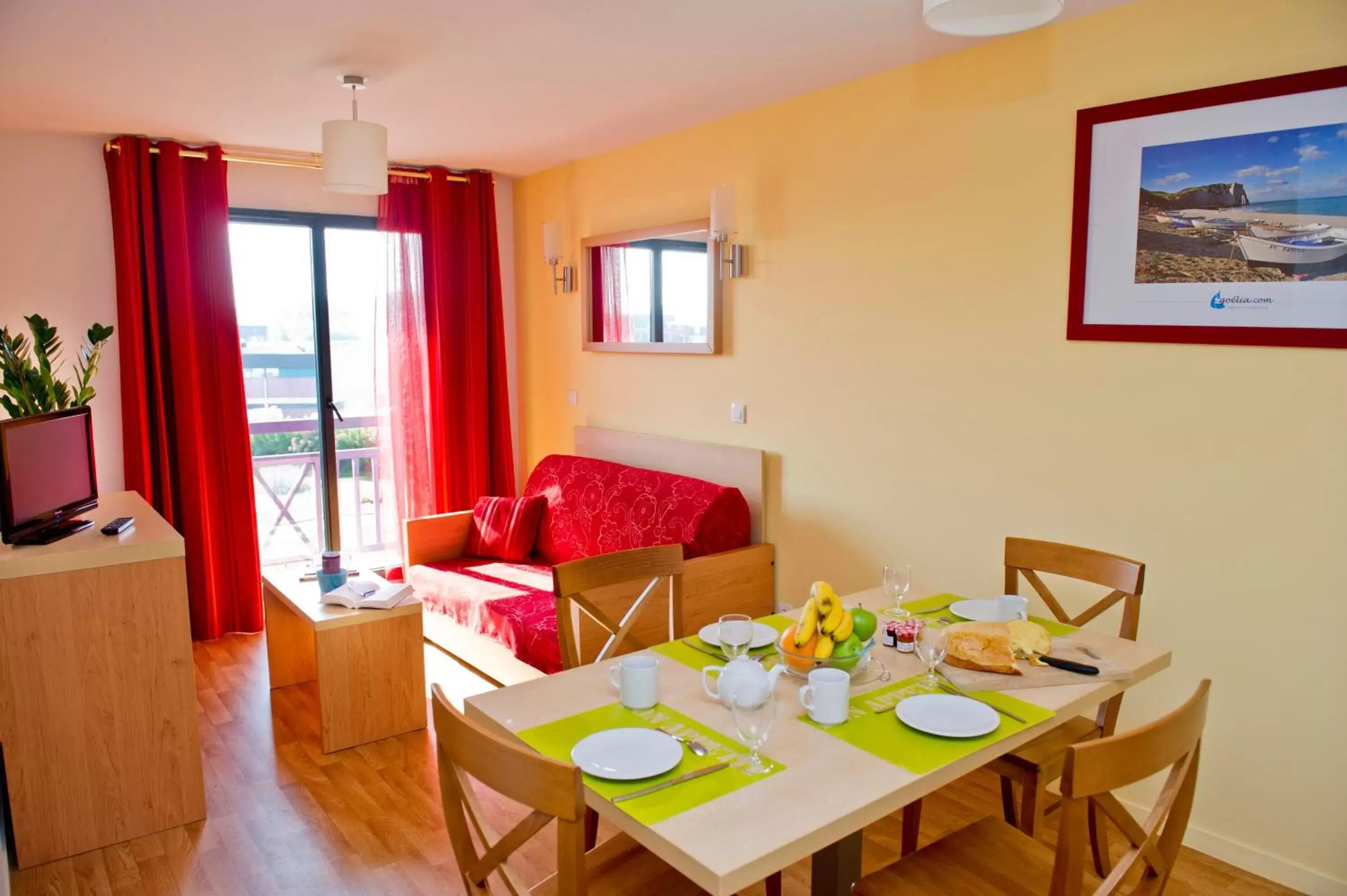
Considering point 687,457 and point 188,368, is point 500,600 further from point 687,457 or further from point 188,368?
point 188,368

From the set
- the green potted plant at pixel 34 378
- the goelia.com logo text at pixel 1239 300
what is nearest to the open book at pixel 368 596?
the green potted plant at pixel 34 378

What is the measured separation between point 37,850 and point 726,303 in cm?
306

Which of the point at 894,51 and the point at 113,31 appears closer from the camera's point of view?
the point at 113,31

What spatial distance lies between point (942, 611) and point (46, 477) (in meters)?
2.71

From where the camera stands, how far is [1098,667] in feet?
6.61

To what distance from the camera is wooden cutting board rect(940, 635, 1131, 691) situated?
1.93 meters

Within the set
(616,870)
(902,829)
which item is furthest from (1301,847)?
(616,870)

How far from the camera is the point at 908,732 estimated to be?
68.3 inches

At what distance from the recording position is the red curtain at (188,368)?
14.1 ft

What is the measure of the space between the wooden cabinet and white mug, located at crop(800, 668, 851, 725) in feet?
6.62

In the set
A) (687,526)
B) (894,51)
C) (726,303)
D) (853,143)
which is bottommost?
(687,526)

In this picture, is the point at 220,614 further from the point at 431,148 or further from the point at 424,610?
the point at 431,148

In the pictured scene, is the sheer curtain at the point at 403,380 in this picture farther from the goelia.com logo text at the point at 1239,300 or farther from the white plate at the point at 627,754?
the goelia.com logo text at the point at 1239,300

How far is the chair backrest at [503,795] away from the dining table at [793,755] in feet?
0.39
